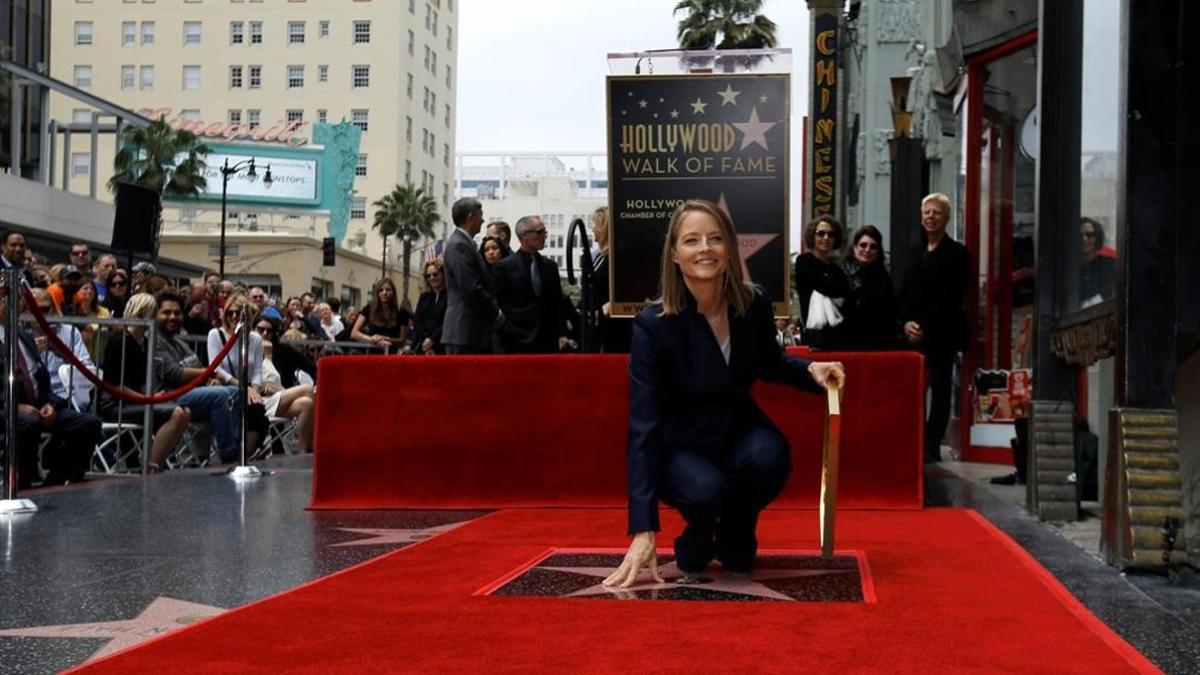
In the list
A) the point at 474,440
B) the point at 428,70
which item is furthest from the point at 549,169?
the point at 474,440

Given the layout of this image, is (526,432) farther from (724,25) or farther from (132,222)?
(724,25)

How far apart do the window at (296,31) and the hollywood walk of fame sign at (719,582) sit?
330ft

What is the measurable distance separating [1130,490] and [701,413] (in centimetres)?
191

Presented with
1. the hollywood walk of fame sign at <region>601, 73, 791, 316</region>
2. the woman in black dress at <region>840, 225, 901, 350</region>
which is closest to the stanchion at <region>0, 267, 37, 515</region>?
the hollywood walk of fame sign at <region>601, 73, 791, 316</region>

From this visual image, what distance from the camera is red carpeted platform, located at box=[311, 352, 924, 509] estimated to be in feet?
28.4

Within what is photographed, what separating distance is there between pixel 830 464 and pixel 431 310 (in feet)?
32.7

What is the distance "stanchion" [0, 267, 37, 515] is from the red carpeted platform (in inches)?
69.7

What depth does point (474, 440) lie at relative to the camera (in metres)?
9.16

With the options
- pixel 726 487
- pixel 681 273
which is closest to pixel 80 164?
pixel 681 273

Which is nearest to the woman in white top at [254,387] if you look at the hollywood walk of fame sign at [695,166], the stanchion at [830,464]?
the hollywood walk of fame sign at [695,166]

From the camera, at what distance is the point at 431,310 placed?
15008mm

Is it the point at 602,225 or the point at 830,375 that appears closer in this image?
the point at 830,375

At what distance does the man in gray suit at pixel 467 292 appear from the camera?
11305 millimetres

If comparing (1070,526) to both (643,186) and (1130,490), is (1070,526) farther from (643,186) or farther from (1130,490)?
(643,186)
